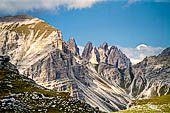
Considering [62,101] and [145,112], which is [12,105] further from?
[145,112]

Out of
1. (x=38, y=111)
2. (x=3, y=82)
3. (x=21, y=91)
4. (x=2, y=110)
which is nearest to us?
(x=2, y=110)

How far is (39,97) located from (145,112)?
2398cm

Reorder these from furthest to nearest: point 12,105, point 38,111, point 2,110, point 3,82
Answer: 1. point 3,82
2. point 38,111
3. point 12,105
4. point 2,110

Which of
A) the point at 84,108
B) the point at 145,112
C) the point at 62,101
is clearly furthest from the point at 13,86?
the point at 145,112

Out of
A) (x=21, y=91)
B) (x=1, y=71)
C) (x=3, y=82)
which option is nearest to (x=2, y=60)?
(x=1, y=71)

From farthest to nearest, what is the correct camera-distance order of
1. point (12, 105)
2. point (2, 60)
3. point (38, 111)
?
Answer: point (2, 60)
point (38, 111)
point (12, 105)

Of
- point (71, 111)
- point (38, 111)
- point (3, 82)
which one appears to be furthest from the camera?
point (3, 82)

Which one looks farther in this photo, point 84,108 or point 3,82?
point 3,82

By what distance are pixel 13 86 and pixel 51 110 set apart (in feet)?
63.6

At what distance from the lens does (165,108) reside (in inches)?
2415

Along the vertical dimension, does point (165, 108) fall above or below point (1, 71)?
below

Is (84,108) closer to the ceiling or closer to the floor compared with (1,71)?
closer to the floor

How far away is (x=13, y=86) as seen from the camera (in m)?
65.2

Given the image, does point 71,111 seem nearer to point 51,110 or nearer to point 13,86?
point 51,110
